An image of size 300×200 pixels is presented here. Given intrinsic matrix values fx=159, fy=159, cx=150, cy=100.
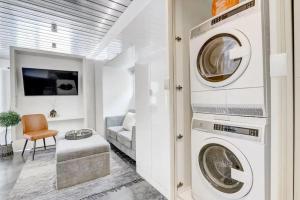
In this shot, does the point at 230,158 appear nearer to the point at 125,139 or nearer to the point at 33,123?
the point at 125,139

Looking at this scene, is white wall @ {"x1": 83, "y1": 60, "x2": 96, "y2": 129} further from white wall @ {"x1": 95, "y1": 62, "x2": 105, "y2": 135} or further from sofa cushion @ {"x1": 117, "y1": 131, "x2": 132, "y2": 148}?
sofa cushion @ {"x1": 117, "y1": 131, "x2": 132, "y2": 148}

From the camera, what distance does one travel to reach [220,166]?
1.06 meters

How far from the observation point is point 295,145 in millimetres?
658

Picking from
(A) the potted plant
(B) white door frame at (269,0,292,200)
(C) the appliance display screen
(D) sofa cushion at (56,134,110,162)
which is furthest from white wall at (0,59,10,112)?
(B) white door frame at (269,0,292,200)

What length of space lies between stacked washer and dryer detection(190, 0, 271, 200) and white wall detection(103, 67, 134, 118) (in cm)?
345

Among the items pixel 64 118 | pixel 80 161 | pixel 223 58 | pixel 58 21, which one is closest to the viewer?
pixel 223 58

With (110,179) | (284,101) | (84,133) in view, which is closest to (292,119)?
(284,101)

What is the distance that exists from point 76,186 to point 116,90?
2.77m

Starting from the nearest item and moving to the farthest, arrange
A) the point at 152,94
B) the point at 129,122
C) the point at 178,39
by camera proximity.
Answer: the point at 178,39 → the point at 152,94 → the point at 129,122

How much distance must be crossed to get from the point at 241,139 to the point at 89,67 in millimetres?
4578

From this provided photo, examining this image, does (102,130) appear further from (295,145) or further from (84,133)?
(295,145)

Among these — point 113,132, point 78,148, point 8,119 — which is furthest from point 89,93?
point 78,148

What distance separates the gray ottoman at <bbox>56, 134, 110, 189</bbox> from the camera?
6.82ft

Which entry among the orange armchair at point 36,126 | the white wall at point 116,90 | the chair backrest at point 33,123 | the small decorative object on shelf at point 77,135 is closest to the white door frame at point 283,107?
the small decorative object on shelf at point 77,135
